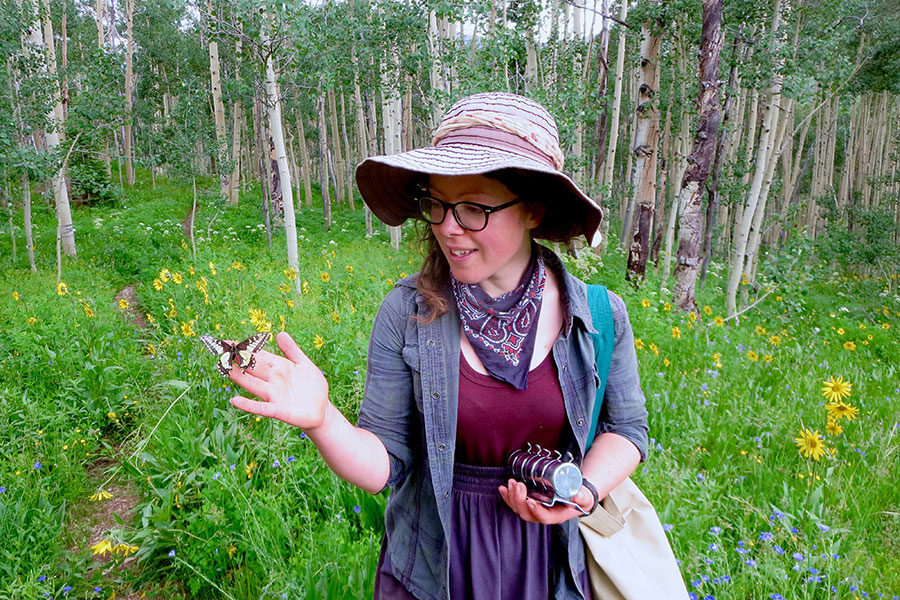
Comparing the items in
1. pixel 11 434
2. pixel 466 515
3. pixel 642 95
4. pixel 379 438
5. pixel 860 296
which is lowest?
pixel 860 296

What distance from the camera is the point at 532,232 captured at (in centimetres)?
132

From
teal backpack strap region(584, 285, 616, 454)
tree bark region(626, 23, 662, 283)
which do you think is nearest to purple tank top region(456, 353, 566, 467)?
teal backpack strap region(584, 285, 616, 454)

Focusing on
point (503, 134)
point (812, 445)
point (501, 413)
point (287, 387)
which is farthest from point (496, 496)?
point (812, 445)

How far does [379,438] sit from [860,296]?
1423cm

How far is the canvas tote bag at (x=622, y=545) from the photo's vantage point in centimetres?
111

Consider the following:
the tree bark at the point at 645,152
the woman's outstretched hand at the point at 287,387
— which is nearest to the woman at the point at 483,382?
the woman's outstretched hand at the point at 287,387

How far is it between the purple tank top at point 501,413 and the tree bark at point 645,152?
631 cm

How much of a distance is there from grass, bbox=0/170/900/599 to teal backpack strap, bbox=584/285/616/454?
0.56m

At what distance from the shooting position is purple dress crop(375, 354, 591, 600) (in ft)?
3.81

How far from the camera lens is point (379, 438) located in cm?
116

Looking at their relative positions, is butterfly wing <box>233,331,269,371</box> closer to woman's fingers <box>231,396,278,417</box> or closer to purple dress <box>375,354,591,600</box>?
woman's fingers <box>231,396,278,417</box>

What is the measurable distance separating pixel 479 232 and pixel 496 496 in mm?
617

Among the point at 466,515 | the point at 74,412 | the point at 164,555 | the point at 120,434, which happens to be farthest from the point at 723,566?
the point at 74,412

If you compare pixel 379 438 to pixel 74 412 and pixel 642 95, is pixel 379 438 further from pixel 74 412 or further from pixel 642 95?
→ pixel 642 95
